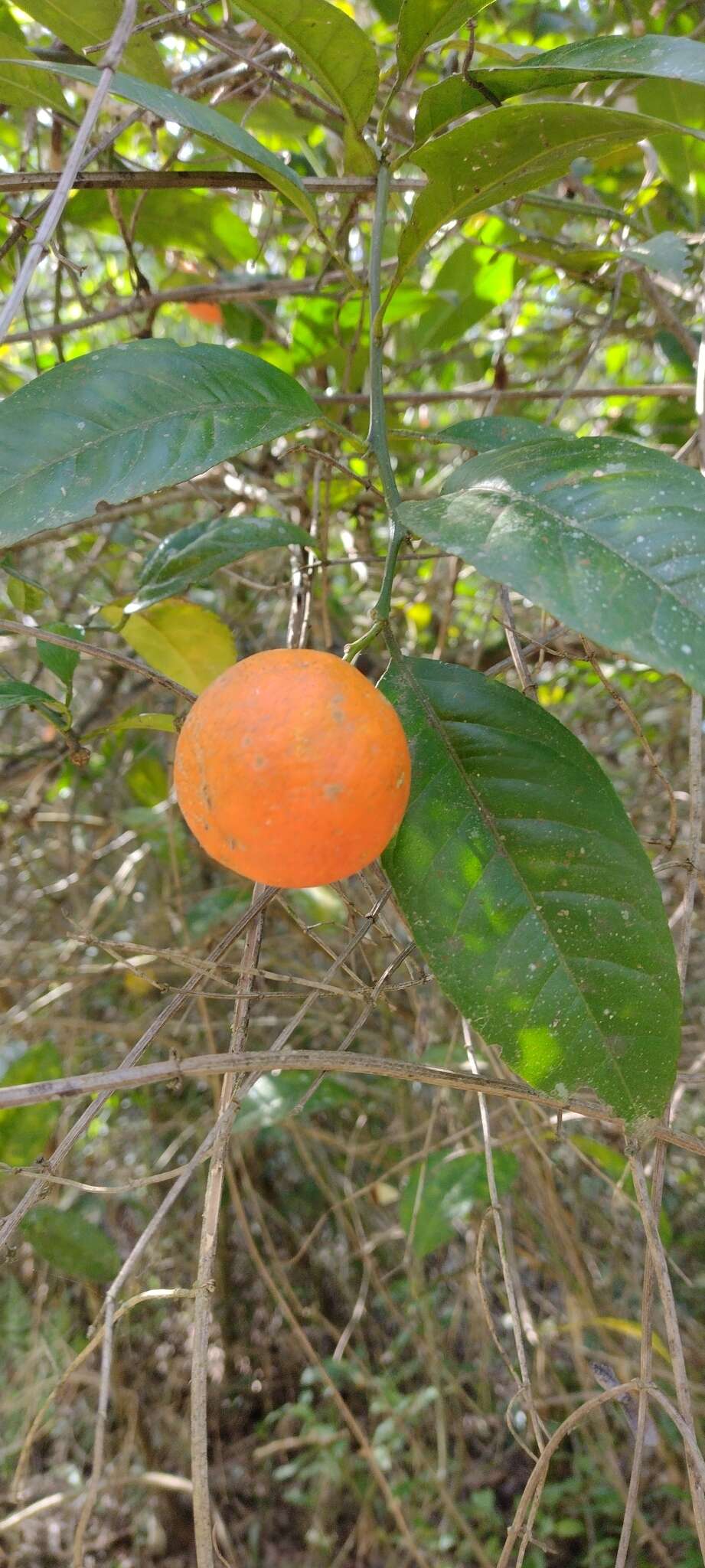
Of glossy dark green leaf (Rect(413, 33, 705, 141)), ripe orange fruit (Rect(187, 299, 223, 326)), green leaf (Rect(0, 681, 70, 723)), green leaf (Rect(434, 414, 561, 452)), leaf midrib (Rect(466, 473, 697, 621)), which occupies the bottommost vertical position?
green leaf (Rect(0, 681, 70, 723))

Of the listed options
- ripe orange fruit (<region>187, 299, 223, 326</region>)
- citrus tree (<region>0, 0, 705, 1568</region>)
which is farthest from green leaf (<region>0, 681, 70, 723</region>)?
ripe orange fruit (<region>187, 299, 223, 326</region>)

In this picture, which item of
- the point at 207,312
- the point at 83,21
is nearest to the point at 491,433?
the point at 83,21

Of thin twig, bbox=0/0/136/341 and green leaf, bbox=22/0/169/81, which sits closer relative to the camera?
thin twig, bbox=0/0/136/341

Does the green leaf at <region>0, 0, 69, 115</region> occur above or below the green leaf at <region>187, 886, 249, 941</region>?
above

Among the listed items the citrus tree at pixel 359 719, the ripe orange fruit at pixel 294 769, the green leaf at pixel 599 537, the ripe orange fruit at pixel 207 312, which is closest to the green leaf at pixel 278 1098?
the citrus tree at pixel 359 719

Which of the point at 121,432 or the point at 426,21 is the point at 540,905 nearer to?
the point at 121,432

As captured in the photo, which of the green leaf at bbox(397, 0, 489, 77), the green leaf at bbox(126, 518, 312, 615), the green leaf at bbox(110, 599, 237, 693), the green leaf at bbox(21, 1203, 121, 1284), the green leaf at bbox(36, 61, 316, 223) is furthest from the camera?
the green leaf at bbox(21, 1203, 121, 1284)

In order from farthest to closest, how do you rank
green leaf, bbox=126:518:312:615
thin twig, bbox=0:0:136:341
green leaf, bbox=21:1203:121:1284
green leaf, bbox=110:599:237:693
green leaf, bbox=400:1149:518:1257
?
green leaf, bbox=21:1203:121:1284 → green leaf, bbox=400:1149:518:1257 → green leaf, bbox=110:599:237:693 → green leaf, bbox=126:518:312:615 → thin twig, bbox=0:0:136:341

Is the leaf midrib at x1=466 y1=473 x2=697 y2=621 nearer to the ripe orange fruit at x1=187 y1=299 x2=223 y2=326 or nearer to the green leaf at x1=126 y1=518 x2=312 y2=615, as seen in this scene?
the green leaf at x1=126 y1=518 x2=312 y2=615
